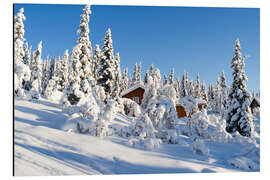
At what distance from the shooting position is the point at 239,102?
16.3m

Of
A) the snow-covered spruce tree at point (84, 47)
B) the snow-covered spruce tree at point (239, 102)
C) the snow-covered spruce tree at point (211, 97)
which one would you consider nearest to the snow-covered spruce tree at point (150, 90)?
the snow-covered spruce tree at point (84, 47)

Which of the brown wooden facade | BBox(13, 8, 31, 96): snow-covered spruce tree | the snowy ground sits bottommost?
the snowy ground

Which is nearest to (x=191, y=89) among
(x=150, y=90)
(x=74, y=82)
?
(x=150, y=90)

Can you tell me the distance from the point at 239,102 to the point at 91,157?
1435 cm

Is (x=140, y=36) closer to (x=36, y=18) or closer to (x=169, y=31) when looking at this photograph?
(x=169, y=31)

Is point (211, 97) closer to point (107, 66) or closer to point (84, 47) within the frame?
point (107, 66)

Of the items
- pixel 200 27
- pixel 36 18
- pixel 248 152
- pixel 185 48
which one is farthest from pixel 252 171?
pixel 36 18

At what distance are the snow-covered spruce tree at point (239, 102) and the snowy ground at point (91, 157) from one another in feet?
27.3

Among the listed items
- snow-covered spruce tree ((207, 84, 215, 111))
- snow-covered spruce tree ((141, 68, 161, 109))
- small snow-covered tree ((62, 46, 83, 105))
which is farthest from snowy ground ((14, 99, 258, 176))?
snow-covered spruce tree ((207, 84, 215, 111))

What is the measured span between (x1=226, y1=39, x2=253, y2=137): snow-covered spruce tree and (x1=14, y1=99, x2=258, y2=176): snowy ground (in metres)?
8.33

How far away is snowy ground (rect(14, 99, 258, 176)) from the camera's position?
591 centimetres

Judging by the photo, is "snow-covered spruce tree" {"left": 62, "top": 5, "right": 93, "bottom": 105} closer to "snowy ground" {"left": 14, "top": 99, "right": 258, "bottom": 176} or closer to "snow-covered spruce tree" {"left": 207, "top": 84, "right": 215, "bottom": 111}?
"snowy ground" {"left": 14, "top": 99, "right": 258, "bottom": 176}

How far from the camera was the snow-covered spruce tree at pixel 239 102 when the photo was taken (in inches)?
603
